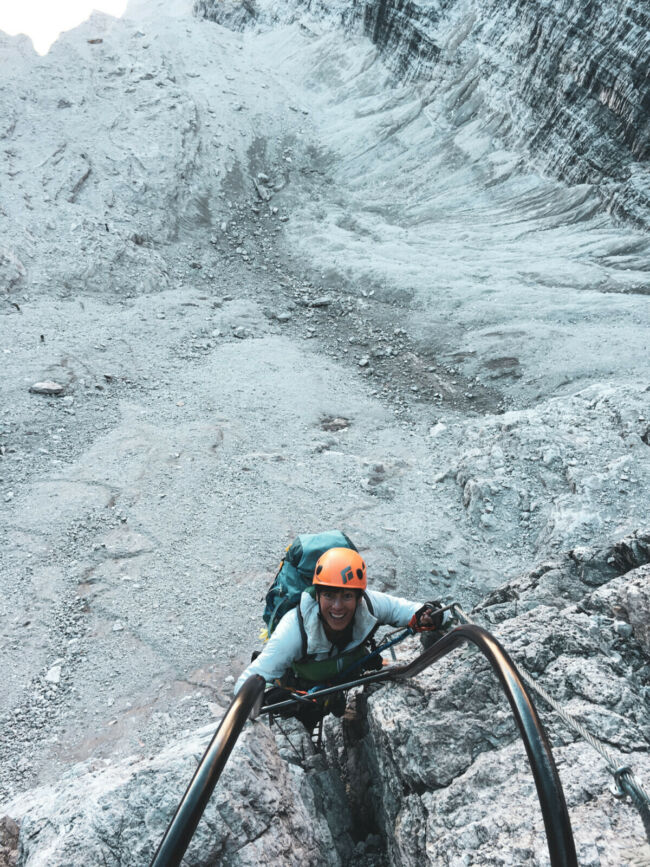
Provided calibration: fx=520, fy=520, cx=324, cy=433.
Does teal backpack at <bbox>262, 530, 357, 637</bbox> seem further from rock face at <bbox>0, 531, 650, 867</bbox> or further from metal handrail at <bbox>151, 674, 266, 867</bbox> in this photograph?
metal handrail at <bbox>151, 674, 266, 867</bbox>

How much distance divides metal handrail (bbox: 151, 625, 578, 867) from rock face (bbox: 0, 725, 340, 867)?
0.51 meters

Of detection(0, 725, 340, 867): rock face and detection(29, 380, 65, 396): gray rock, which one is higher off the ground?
detection(0, 725, 340, 867): rock face

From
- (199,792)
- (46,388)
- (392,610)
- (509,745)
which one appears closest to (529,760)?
(509,745)

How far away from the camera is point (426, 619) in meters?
3.62

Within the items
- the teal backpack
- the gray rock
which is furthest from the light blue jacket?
the gray rock

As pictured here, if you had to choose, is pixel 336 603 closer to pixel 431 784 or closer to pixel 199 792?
pixel 431 784

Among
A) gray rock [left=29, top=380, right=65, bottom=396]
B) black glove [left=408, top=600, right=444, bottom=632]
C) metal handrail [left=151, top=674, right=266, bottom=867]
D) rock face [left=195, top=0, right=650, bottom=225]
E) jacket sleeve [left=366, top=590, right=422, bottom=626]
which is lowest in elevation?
gray rock [left=29, top=380, right=65, bottom=396]

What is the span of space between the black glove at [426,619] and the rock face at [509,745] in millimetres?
345

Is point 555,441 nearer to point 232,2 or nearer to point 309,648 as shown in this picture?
point 309,648

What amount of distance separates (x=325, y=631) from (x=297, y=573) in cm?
50

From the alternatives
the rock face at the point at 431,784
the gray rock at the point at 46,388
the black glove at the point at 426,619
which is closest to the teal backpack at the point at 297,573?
the black glove at the point at 426,619

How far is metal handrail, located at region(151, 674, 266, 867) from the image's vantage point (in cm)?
162

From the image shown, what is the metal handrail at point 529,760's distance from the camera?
153 cm

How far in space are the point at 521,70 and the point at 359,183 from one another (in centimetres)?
821
